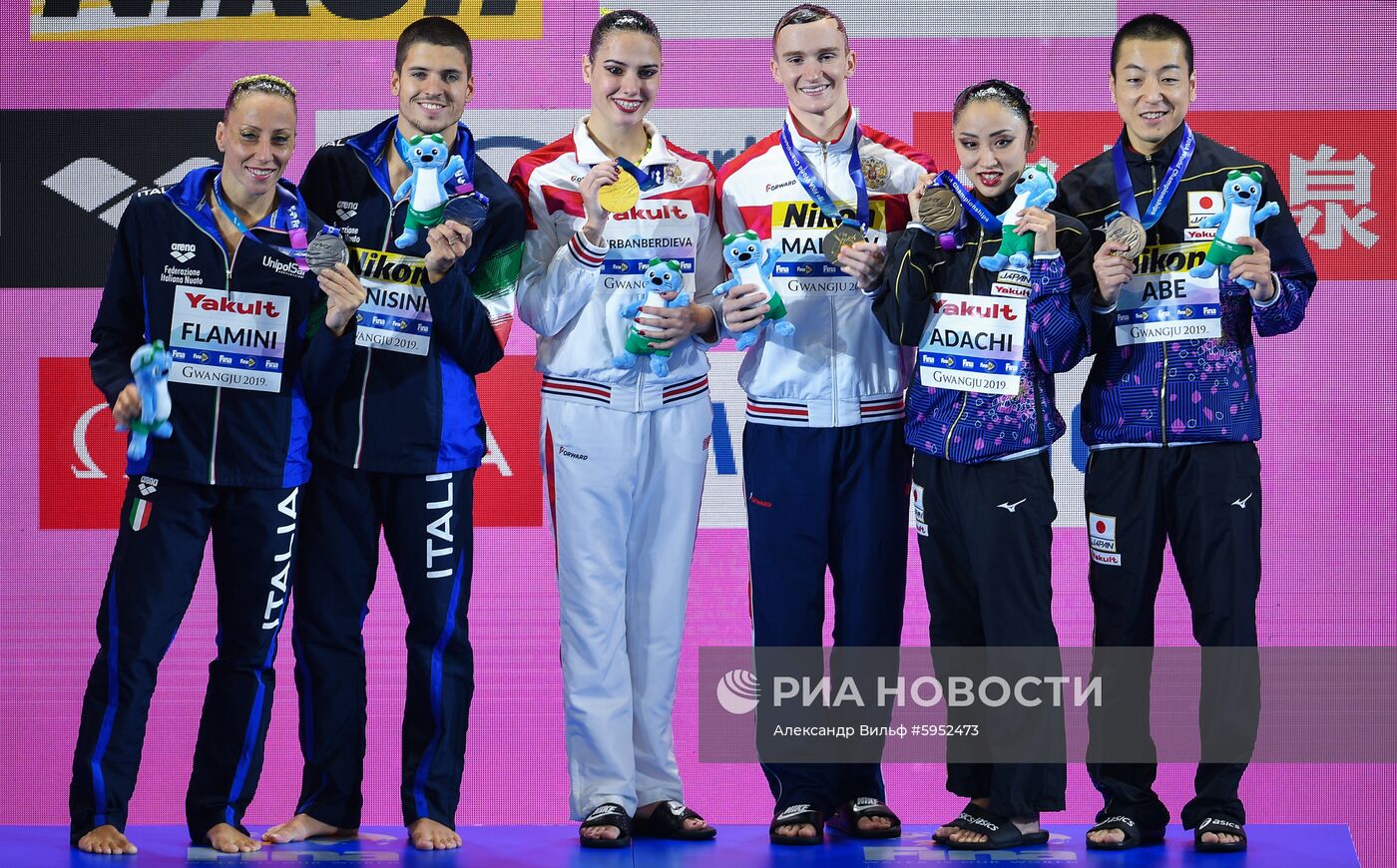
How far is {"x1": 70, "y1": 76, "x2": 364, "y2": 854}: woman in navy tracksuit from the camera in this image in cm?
317

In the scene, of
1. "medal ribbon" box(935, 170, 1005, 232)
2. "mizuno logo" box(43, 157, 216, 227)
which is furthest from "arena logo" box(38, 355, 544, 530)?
"medal ribbon" box(935, 170, 1005, 232)

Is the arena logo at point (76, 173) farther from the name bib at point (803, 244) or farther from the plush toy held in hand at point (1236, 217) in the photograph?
the plush toy held in hand at point (1236, 217)

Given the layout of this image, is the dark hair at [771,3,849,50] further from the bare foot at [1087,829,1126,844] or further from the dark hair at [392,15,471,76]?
the bare foot at [1087,829,1126,844]

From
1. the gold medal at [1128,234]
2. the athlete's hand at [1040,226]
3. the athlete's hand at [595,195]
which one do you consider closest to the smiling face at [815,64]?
the athlete's hand at [595,195]

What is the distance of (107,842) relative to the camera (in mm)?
3152

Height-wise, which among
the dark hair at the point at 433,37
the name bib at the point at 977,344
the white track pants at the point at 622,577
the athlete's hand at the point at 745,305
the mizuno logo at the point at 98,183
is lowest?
the white track pants at the point at 622,577

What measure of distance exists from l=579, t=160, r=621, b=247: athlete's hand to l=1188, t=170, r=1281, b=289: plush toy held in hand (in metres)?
1.31

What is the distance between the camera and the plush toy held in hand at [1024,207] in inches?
124

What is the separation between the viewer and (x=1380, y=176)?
4793mm

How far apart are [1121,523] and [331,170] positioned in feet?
6.31

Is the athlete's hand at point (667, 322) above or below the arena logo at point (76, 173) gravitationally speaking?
below

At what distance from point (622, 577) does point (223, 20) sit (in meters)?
2.48

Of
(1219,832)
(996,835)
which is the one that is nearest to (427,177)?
(996,835)

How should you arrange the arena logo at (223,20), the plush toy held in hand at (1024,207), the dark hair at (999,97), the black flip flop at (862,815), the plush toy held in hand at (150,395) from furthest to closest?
1. the arena logo at (223,20)
2. the black flip flop at (862,815)
3. the dark hair at (999,97)
4. the plush toy held in hand at (1024,207)
5. the plush toy held in hand at (150,395)
